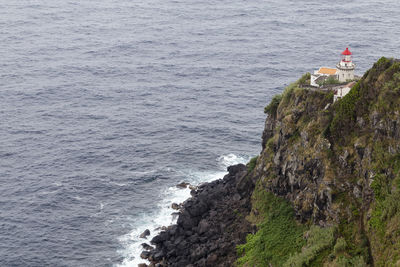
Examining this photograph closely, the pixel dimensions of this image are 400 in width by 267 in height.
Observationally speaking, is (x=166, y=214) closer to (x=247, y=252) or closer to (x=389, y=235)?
(x=247, y=252)

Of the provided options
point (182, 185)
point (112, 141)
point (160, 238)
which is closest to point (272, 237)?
point (160, 238)

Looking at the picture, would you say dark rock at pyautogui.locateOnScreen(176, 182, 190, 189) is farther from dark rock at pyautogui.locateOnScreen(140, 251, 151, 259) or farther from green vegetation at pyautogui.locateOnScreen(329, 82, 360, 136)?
green vegetation at pyautogui.locateOnScreen(329, 82, 360, 136)

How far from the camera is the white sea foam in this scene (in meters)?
110

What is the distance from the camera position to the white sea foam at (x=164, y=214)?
10950cm

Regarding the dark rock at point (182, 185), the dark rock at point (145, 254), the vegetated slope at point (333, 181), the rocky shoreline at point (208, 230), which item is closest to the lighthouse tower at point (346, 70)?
the vegetated slope at point (333, 181)

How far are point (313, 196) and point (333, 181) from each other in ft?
20.1

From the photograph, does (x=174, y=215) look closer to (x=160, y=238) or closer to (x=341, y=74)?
(x=160, y=238)

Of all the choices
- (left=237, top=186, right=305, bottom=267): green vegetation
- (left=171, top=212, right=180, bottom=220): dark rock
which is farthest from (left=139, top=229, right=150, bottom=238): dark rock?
(left=237, top=186, right=305, bottom=267): green vegetation

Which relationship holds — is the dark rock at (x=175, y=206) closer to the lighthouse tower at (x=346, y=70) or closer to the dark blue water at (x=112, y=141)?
the dark blue water at (x=112, y=141)

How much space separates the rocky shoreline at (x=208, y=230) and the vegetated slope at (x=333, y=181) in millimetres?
3282

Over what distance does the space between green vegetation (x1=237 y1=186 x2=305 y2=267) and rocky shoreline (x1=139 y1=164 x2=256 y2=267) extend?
10.2ft

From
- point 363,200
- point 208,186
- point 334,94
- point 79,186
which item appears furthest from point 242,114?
point 363,200

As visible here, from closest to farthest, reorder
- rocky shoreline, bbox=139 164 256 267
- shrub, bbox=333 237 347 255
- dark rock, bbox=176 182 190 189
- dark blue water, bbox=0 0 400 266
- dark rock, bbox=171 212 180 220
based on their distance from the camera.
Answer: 1. shrub, bbox=333 237 347 255
2. rocky shoreline, bbox=139 164 256 267
3. dark blue water, bbox=0 0 400 266
4. dark rock, bbox=171 212 180 220
5. dark rock, bbox=176 182 190 189

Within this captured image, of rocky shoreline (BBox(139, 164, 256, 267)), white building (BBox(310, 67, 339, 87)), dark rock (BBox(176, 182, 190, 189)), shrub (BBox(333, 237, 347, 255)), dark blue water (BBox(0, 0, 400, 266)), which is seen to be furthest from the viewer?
dark rock (BBox(176, 182, 190, 189))
